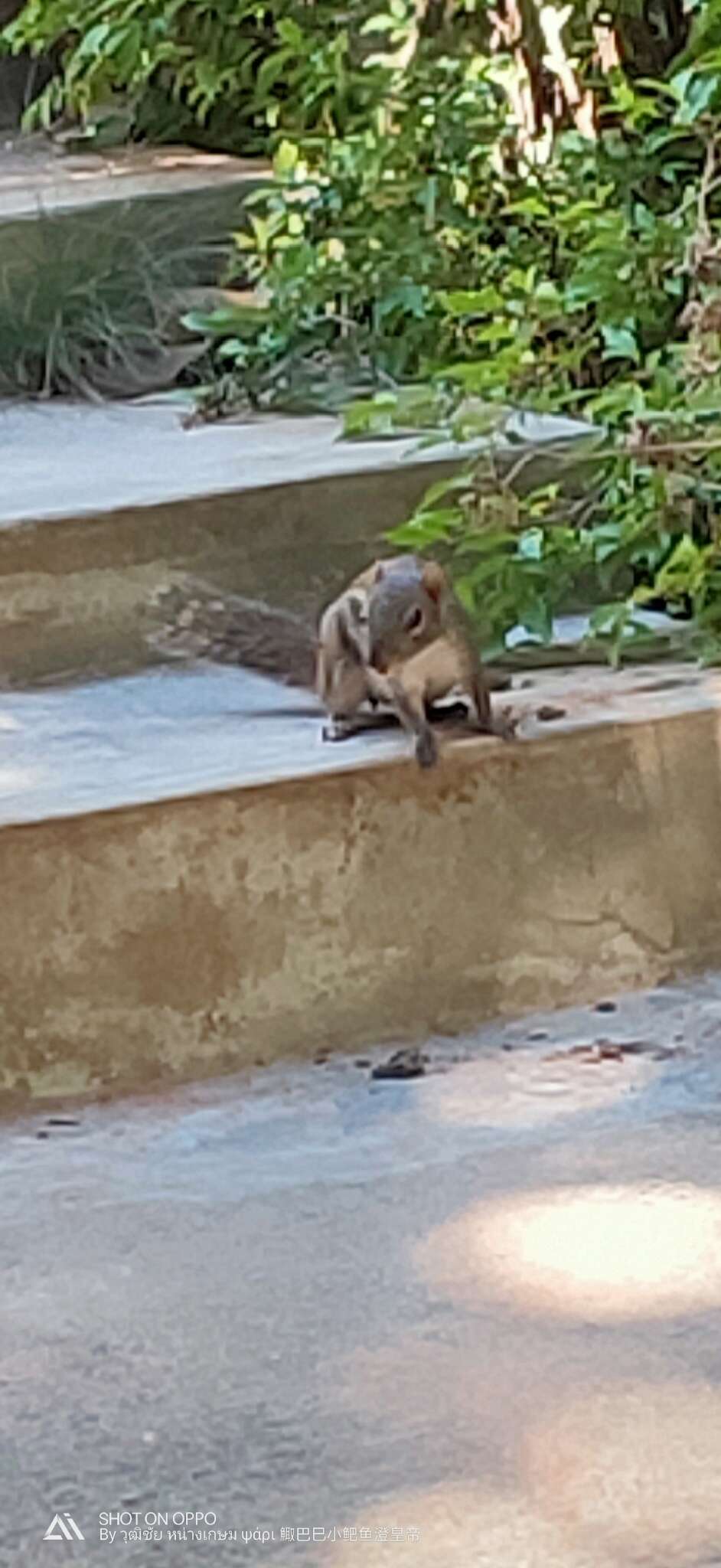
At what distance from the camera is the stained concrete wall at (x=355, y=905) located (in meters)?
2.68

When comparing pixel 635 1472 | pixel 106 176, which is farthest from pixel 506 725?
pixel 106 176

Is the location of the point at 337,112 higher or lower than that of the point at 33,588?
higher

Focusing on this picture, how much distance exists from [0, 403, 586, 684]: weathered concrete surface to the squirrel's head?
1.93ft

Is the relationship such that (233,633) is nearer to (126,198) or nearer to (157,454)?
(157,454)

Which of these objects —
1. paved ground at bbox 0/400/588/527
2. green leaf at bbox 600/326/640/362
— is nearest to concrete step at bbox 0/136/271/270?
paved ground at bbox 0/400/588/527

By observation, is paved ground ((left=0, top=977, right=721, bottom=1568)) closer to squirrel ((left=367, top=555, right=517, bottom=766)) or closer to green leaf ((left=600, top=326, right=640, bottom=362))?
squirrel ((left=367, top=555, right=517, bottom=766))

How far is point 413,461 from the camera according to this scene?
356 centimetres

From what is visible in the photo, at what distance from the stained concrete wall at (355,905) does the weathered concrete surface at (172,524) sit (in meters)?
0.72

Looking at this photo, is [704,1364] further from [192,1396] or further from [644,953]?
[644,953]

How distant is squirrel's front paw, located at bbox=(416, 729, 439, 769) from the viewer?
2818 mm

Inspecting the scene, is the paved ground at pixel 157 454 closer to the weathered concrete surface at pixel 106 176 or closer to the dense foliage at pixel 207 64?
the weathered concrete surface at pixel 106 176

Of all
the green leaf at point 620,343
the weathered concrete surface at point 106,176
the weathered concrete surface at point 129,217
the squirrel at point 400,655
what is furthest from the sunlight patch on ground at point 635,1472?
the weathered concrete surface at point 106,176

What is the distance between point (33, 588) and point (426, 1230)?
139 centimetres

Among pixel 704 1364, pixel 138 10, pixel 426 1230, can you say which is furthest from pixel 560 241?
pixel 704 1364
